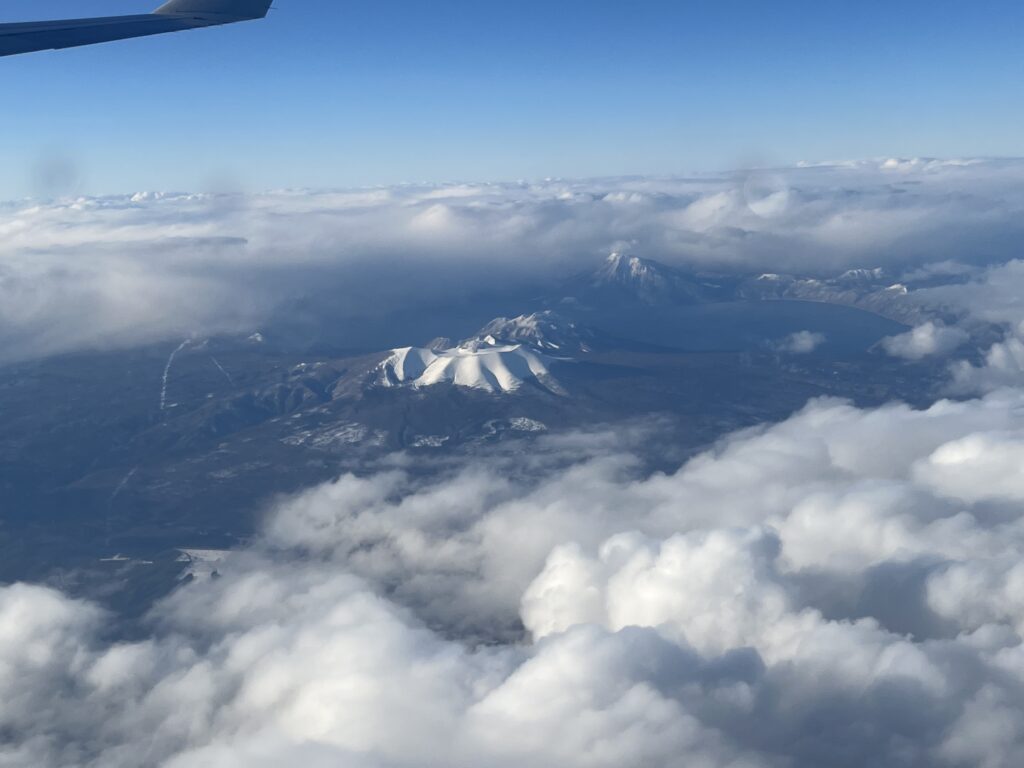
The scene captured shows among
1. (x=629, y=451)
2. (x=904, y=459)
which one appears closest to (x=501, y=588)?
(x=904, y=459)

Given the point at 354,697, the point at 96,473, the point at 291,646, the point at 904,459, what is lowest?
the point at 96,473

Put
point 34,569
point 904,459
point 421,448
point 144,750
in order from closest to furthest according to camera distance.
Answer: point 144,750, point 904,459, point 34,569, point 421,448

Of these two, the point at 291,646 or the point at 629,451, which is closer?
the point at 291,646

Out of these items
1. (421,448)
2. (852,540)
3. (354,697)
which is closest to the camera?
(354,697)

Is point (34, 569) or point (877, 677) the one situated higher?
point (877, 677)

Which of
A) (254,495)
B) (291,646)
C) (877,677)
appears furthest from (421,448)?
(877,677)

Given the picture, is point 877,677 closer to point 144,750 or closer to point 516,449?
point 144,750
